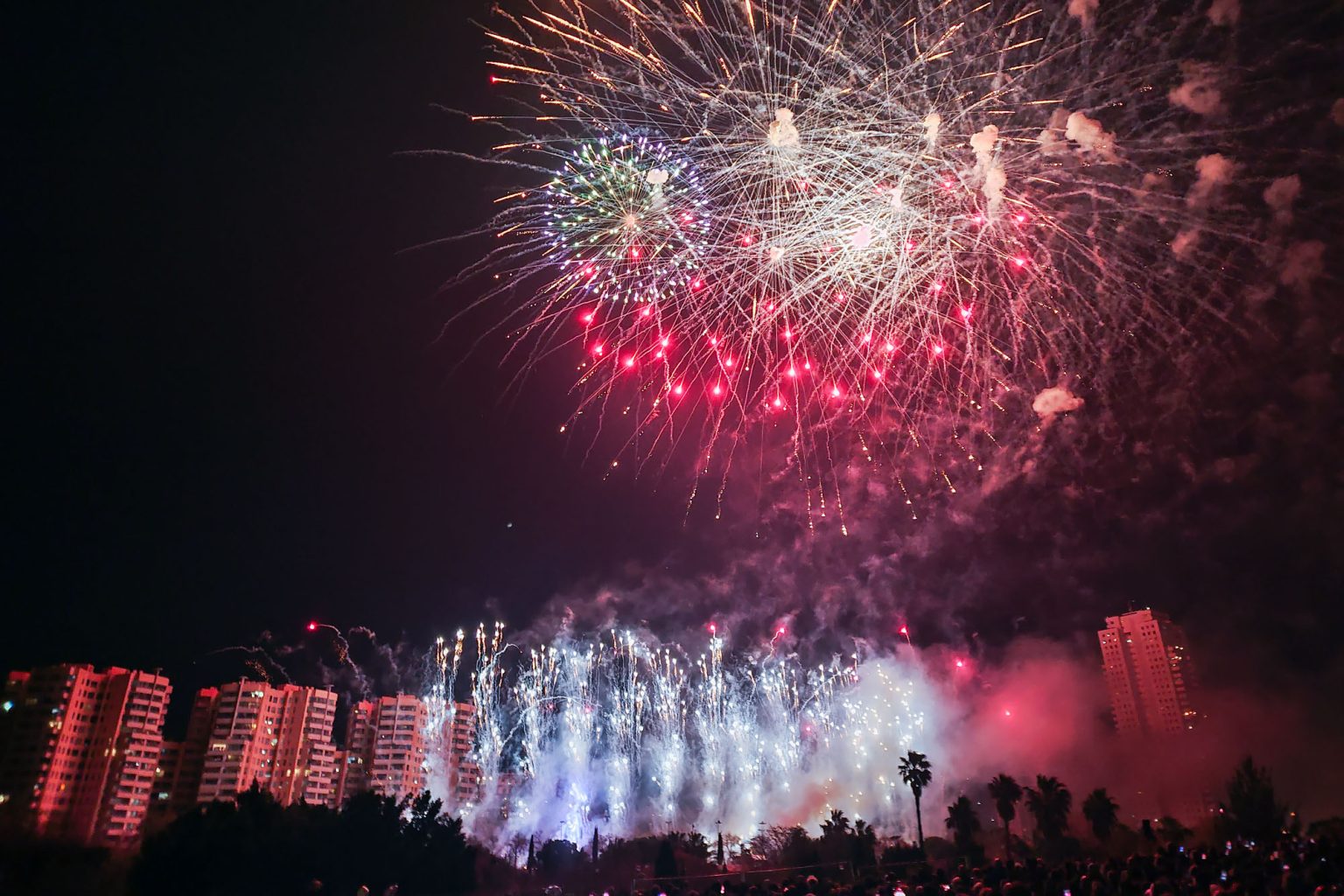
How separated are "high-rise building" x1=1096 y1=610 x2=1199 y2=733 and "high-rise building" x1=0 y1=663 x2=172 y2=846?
341 ft

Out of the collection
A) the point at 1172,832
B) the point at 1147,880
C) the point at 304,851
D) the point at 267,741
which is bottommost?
the point at 1147,880

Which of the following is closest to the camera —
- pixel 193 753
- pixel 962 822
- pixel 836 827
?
pixel 836 827

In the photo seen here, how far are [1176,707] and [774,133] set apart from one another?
109m

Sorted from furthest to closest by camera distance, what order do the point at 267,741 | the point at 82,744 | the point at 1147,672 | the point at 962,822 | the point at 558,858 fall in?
the point at 1147,672
the point at 267,741
the point at 82,744
the point at 962,822
the point at 558,858

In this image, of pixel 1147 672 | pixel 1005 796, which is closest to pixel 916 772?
pixel 1005 796

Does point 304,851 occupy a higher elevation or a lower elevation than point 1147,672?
lower

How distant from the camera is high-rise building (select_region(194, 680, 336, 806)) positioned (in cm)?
7462

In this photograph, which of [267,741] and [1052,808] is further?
[267,741]

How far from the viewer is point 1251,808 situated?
5712 centimetres

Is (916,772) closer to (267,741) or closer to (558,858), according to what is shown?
(558,858)

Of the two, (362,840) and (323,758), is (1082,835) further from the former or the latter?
(323,758)

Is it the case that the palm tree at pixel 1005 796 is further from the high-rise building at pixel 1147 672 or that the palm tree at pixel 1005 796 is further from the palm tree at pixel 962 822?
the high-rise building at pixel 1147 672

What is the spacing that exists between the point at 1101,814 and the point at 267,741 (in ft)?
237

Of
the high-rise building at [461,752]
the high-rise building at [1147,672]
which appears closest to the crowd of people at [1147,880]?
the high-rise building at [461,752]
